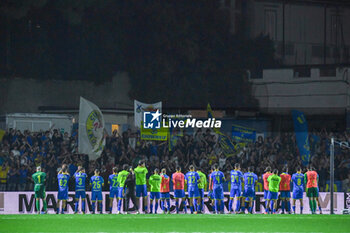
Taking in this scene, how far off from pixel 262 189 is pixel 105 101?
1357 centimetres

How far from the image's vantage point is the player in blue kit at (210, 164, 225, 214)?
2431cm

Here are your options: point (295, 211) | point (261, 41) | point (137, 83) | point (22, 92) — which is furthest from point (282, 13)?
point (295, 211)

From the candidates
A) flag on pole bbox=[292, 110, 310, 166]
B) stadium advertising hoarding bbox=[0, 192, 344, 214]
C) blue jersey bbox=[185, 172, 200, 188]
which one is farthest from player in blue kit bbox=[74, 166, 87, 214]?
flag on pole bbox=[292, 110, 310, 166]

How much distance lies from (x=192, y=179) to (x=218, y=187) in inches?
34.0

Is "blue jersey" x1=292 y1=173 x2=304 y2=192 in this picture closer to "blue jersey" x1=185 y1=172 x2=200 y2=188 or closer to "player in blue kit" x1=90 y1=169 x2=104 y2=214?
"blue jersey" x1=185 y1=172 x2=200 y2=188

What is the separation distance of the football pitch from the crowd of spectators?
4.57 meters

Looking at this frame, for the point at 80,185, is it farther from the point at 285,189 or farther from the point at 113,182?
the point at 285,189

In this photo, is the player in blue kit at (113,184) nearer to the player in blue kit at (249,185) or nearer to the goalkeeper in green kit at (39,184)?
the goalkeeper in green kit at (39,184)

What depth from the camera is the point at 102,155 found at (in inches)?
1150

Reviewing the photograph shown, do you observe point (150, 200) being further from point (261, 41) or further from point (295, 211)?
point (261, 41)

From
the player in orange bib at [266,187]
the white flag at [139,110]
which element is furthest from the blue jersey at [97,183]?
the white flag at [139,110]

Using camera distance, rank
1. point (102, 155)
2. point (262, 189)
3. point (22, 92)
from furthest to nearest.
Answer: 1. point (22, 92)
2. point (102, 155)
3. point (262, 189)

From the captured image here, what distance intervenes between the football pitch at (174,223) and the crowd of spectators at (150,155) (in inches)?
180

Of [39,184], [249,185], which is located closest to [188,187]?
[249,185]
